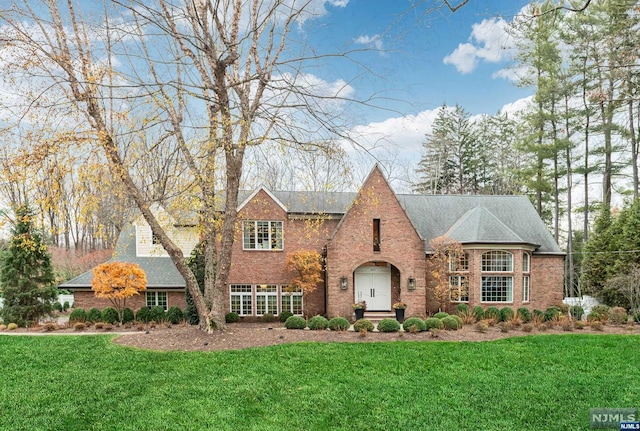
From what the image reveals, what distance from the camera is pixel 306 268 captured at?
1556 centimetres

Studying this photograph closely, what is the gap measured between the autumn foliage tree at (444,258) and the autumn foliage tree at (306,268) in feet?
15.6

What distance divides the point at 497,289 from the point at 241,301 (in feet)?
35.8

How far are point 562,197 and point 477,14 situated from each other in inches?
1138

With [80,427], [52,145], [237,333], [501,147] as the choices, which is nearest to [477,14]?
[80,427]

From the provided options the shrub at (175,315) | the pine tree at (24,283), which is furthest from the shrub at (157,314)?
the pine tree at (24,283)

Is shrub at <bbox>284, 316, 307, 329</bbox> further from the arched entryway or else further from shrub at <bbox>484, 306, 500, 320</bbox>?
shrub at <bbox>484, 306, 500, 320</bbox>

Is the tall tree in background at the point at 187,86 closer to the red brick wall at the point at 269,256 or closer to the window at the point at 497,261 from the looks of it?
the red brick wall at the point at 269,256

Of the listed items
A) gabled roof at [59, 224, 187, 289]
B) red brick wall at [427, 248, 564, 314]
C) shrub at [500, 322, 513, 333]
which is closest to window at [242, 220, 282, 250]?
gabled roof at [59, 224, 187, 289]

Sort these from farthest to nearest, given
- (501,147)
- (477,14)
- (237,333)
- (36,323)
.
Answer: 1. (501,147)
2. (36,323)
3. (237,333)
4. (477,14)

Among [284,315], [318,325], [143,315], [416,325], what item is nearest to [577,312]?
[416,325]

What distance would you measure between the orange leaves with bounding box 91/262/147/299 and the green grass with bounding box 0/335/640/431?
4804 millimetres

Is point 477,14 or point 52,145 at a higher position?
point 477,14

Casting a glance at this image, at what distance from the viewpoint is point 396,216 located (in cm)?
1611

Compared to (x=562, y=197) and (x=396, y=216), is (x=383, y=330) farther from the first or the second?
(x=562, y=197)
